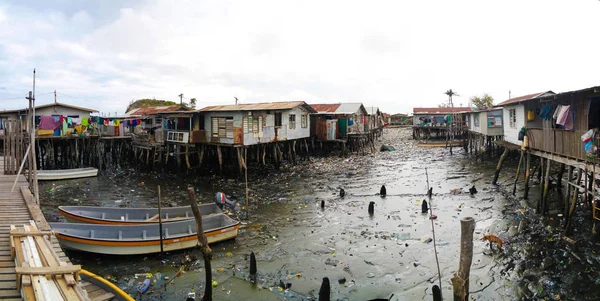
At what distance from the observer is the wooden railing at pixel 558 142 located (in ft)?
Answer: 35.0

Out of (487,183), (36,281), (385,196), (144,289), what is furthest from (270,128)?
(36,281)

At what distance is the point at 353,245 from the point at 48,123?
942 inches

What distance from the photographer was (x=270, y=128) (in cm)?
2477

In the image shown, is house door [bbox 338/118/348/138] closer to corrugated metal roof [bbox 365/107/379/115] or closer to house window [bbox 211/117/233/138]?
corrugated metal roof [bbox 365/107/379/115]

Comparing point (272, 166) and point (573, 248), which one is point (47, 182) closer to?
point (272, 166)

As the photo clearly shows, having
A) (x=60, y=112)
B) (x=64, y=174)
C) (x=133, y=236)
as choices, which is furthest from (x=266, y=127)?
(x=60, y=112)

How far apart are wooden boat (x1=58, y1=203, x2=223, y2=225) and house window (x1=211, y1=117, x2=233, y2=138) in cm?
976

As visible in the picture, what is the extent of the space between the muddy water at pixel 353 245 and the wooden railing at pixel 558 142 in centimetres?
227

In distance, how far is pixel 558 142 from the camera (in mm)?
11883

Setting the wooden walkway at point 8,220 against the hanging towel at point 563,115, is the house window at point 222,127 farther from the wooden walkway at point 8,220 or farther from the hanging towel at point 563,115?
the hanging towel at point 563,115

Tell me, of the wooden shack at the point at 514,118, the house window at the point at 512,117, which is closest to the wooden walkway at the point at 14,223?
the wooden shack at the point at 514,118

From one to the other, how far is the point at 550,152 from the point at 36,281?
1415 centimetres

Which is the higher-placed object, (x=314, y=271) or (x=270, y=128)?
(x=270, y=128)

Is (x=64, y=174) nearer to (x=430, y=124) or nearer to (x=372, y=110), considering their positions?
(x=372, y=110)
